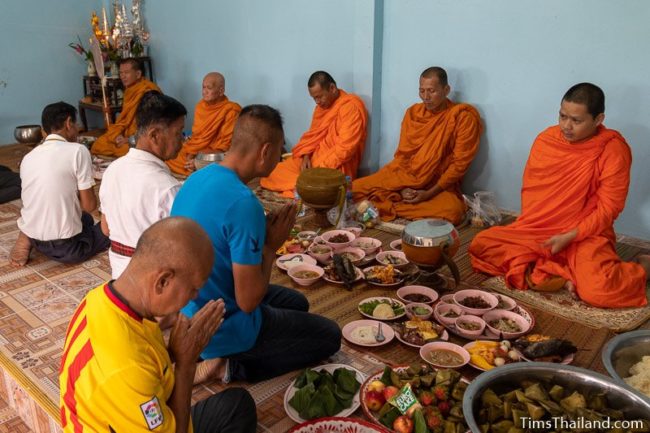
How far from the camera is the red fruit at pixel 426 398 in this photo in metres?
2.54

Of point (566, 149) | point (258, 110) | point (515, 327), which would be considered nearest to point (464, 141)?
point (566, 149)

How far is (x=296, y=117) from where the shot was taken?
7.44 metres

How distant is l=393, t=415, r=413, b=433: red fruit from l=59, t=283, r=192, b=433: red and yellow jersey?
1.10 metres

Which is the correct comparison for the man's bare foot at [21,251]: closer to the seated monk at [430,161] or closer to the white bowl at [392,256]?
the white bowl at [392,256]

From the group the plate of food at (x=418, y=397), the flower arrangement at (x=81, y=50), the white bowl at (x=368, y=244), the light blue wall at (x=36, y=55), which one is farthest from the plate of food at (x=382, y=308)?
the light blue wall at (x=36, y=55)

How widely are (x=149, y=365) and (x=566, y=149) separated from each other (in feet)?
11.9

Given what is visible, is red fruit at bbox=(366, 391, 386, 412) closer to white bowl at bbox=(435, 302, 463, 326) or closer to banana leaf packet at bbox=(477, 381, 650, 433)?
banana leaf packet at bbox=(477, 381, 650, 433)

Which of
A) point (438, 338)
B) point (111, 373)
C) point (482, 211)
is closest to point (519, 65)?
point (482, 211)

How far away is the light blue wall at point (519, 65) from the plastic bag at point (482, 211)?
0.43 m

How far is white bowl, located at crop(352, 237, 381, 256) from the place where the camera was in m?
4.63

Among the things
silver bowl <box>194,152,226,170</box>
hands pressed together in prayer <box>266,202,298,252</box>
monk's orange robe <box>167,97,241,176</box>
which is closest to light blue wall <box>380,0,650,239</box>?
silver bowl <box>194,152,226,170</box>

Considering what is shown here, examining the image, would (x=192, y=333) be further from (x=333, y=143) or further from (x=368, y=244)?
(x=333, y=143)

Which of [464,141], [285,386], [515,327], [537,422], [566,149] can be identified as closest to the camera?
[537,422]

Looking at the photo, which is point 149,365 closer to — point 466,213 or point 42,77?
point 466,213
